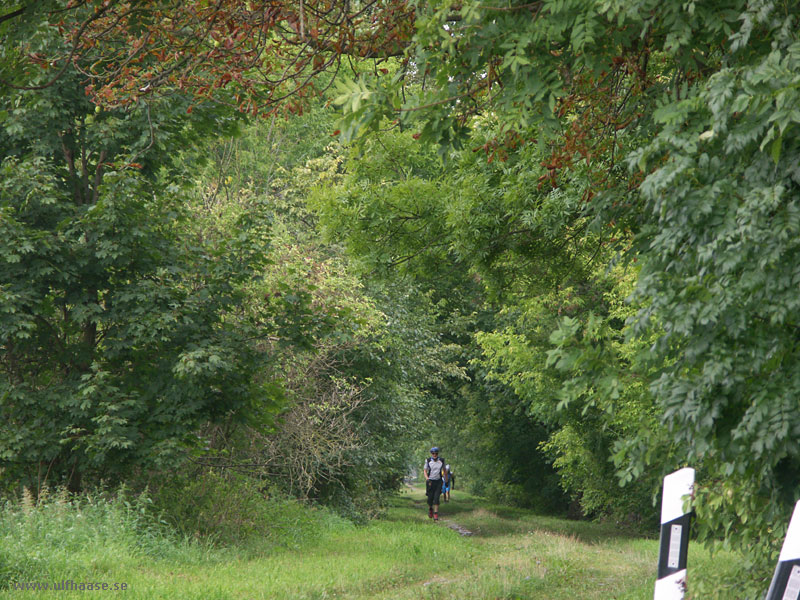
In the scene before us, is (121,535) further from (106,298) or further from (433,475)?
(433,475)

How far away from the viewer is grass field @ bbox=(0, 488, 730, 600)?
8.73m

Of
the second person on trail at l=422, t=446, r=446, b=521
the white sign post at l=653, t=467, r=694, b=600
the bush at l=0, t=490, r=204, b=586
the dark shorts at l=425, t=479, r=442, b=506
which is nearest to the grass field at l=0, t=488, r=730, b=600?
the bush at l=0, t=490, r=204, b=586

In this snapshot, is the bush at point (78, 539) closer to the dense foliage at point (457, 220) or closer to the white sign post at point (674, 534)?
the dense foliage at point (457, 220)

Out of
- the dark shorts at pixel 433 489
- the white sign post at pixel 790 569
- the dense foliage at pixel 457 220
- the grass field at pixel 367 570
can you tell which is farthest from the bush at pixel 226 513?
the white sign post at pixel 790 569

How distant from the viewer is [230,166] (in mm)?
23625

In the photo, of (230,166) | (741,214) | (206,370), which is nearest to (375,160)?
(206,370)

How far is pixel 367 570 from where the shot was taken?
1143cm

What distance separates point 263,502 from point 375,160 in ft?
26.8

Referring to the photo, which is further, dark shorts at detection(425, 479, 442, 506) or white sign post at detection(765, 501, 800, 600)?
dark shorts at detection(425, 479, 442, 506)

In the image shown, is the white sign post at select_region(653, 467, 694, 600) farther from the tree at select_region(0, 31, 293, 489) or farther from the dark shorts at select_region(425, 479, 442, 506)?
the dark shorts at select_region(425, 479, 442, 506)

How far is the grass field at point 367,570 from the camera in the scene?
873 centimetres

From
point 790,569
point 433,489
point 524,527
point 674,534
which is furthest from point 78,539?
point 433,489

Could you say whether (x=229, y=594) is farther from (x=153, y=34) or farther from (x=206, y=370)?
(x=153, y=34)

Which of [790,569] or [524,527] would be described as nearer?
[790,569]
